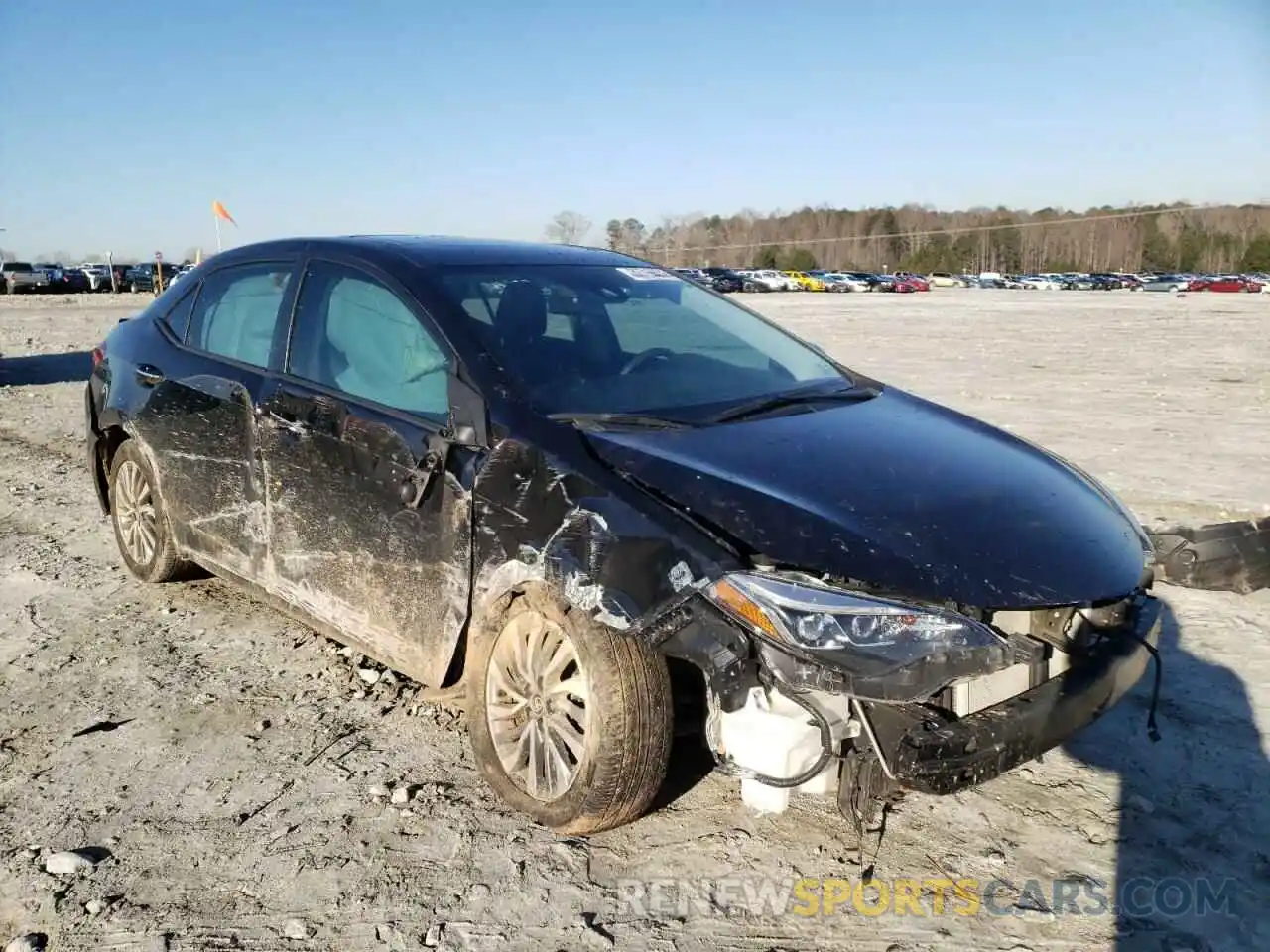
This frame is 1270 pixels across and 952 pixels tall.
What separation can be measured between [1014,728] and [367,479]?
2.09 m

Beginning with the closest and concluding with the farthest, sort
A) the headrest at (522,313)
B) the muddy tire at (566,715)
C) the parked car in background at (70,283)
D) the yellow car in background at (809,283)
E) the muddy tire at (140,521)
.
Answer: the muddy tire at (566,715), the headrest at (522,313), the muddy tire at (140,521), the parked car in background at (70,283), the yellow car in background at (809,283)

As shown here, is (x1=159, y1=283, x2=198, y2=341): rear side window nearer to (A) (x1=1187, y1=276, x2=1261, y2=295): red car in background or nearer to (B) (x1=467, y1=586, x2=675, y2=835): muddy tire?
(B) (x1=467, y1=586, x2=675, y2=835): muddy tire

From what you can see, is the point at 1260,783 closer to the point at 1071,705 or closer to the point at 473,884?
the point at 1071,705

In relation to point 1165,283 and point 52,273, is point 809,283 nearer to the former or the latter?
point 1165,283

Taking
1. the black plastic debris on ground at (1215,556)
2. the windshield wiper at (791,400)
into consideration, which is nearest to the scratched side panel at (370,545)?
the windshield wiper at (791,400)

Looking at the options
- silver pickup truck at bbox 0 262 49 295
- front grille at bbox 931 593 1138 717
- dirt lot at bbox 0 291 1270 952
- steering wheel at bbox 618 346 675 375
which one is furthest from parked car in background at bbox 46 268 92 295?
front grille at bbox 931 593 1138 717

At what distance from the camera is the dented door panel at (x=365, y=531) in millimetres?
3113

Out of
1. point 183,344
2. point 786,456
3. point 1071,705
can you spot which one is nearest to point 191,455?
point 183,344

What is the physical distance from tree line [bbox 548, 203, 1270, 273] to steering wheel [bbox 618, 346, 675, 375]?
345ft

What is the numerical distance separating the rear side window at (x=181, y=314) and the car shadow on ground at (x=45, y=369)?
867 cm

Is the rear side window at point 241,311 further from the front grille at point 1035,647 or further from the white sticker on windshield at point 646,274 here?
the front grille at point 1035,647

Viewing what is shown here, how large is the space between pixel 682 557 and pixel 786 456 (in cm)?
56

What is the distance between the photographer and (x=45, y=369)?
14.4 meters

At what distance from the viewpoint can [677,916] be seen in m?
2.61
